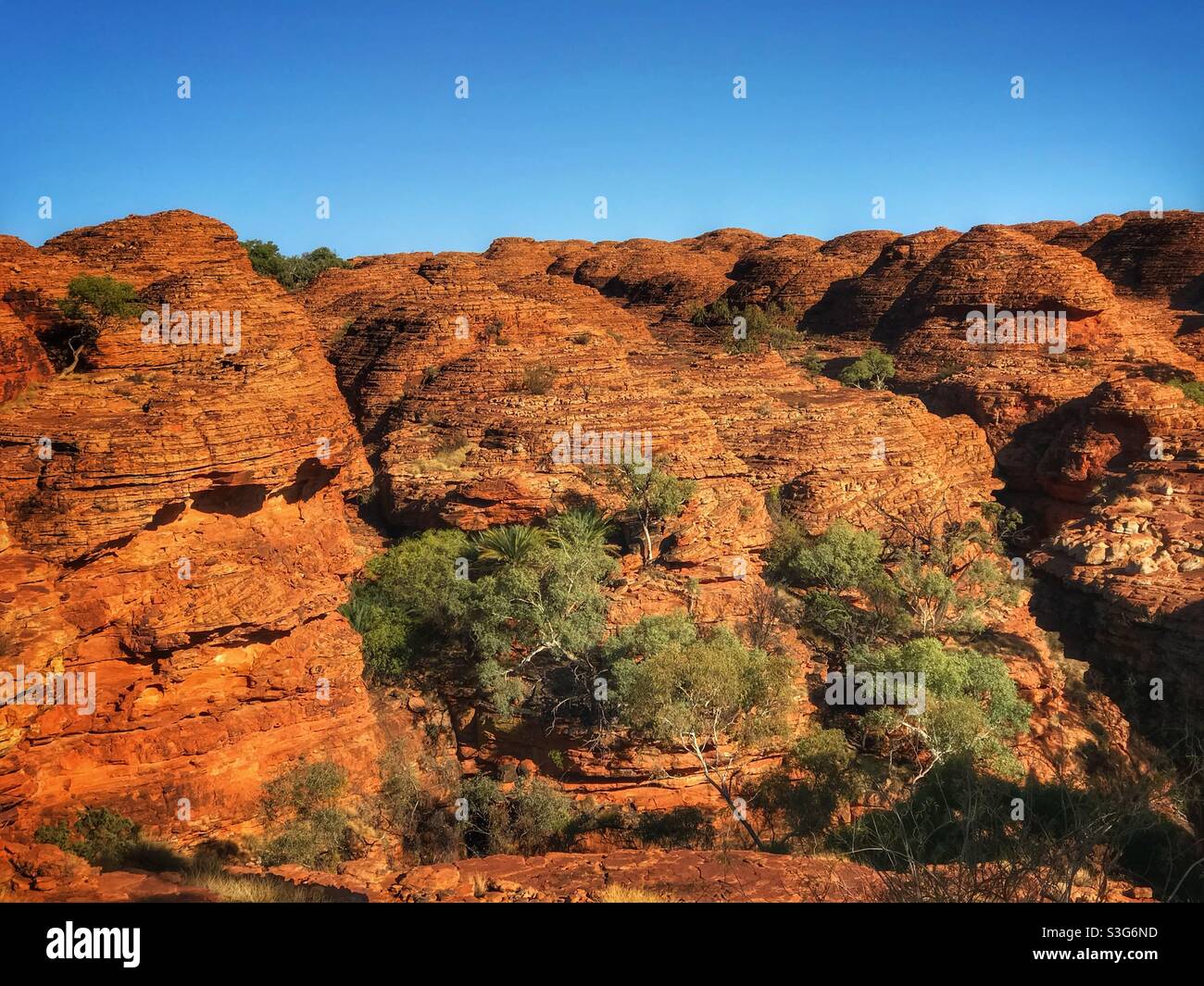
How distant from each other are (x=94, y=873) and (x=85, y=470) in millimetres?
4529

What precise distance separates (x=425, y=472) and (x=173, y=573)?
9.20m

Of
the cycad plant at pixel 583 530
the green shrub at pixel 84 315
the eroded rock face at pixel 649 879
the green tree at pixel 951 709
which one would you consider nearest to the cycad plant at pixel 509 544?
the cycad plant at pixel 583 530

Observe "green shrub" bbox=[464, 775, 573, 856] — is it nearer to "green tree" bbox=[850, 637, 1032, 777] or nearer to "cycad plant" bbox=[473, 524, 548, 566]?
"cycad plant" bbox=[473, 524, 548, 566]

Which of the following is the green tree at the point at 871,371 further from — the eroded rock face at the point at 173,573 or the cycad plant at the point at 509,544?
the eroded rock face at the point at 173,573

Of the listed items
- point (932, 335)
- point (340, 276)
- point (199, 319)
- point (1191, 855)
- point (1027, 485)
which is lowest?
point (1191, 855)

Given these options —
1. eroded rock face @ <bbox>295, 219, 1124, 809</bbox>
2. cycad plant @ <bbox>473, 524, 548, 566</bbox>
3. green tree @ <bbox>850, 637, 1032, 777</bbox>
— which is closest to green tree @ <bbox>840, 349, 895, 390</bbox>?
eroded rock face @ <bbox>295, 219, 1124, 809</bbox>

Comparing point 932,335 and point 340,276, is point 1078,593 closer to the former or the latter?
point 932,335

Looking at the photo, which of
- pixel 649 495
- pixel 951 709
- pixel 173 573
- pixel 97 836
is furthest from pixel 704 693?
pixel 97 836

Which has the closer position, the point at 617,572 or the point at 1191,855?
the point at 1191,855

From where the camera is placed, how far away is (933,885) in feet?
20.6

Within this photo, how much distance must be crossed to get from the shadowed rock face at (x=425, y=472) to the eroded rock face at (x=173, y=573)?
4cm

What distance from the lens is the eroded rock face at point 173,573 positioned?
9.86 meters

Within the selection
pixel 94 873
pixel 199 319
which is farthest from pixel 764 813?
pixel 199 319

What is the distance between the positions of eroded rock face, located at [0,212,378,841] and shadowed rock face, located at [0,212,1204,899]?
36mm
